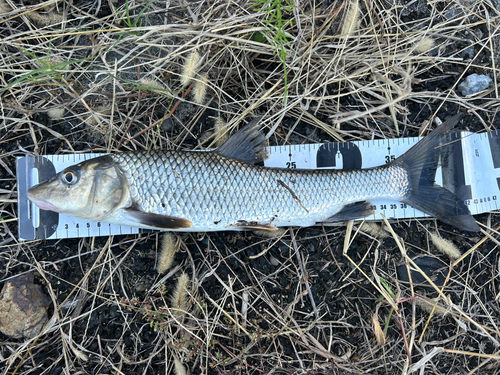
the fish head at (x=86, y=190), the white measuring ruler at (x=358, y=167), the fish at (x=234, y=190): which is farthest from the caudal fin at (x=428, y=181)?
the fish head at (x=86, y=190)

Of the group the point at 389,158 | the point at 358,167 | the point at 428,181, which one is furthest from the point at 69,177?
the point at 428,181

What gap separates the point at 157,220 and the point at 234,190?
0.69 m

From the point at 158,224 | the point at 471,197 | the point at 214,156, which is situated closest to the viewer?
the point at 158,224

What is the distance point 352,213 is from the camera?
300 cm

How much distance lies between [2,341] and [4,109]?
86.2 inches

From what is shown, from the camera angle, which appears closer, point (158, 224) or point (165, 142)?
point (158, 224)

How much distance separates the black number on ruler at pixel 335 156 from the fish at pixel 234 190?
0.84ft

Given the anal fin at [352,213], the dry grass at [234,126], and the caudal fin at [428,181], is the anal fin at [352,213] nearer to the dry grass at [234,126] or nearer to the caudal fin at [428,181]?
the dry grass at [234,126]

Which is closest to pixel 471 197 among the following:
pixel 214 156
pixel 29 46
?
pixel 214 156

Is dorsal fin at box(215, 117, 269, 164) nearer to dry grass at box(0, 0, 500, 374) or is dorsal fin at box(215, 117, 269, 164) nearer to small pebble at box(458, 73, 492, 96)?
dry grass at box(0, 0, 500, 374)

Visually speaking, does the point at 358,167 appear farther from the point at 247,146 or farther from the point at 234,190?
the point at 234,190

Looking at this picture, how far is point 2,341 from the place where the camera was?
2.96 metres

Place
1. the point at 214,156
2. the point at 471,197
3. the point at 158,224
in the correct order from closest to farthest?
the point at 158,224
the point at 214,156
the point at 471,197

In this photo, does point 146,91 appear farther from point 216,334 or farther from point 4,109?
point 216,334
